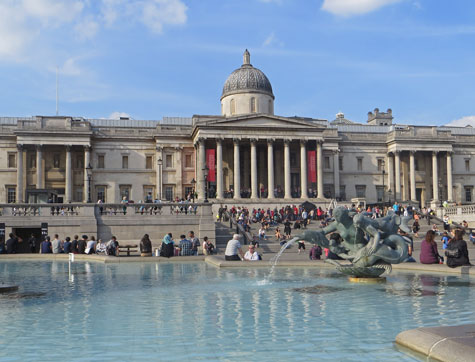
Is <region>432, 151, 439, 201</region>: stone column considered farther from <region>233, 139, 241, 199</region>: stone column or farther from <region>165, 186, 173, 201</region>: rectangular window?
<region>165, 186, 173, 201</region>: rectangular window

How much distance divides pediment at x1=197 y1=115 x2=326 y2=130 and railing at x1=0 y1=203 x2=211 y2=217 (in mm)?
20934

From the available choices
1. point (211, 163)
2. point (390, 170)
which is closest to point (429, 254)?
point (211, 163)

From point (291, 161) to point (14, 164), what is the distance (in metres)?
29.5

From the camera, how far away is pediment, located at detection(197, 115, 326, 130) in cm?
5625

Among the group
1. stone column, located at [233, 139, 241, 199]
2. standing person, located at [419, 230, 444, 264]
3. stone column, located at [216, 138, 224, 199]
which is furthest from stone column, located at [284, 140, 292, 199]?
standing person, located at [419, 230, 444, 264]

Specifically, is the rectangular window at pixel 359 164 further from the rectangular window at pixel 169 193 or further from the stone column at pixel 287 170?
the rectangular window at pixel 169 193

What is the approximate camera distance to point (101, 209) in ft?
116

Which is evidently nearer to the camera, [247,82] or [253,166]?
[253,166]

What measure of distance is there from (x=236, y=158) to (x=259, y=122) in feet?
14.5

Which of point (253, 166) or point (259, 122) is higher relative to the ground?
point (259, 122)

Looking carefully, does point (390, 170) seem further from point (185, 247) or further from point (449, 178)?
point (185, 247)

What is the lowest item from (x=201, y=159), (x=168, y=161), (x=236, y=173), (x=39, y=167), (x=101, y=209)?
(x=101, y=209)

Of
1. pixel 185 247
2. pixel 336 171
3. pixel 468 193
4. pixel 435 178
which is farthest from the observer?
pixel 468 193

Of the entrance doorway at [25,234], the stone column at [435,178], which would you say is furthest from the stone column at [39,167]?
the stone column at [435,178]
